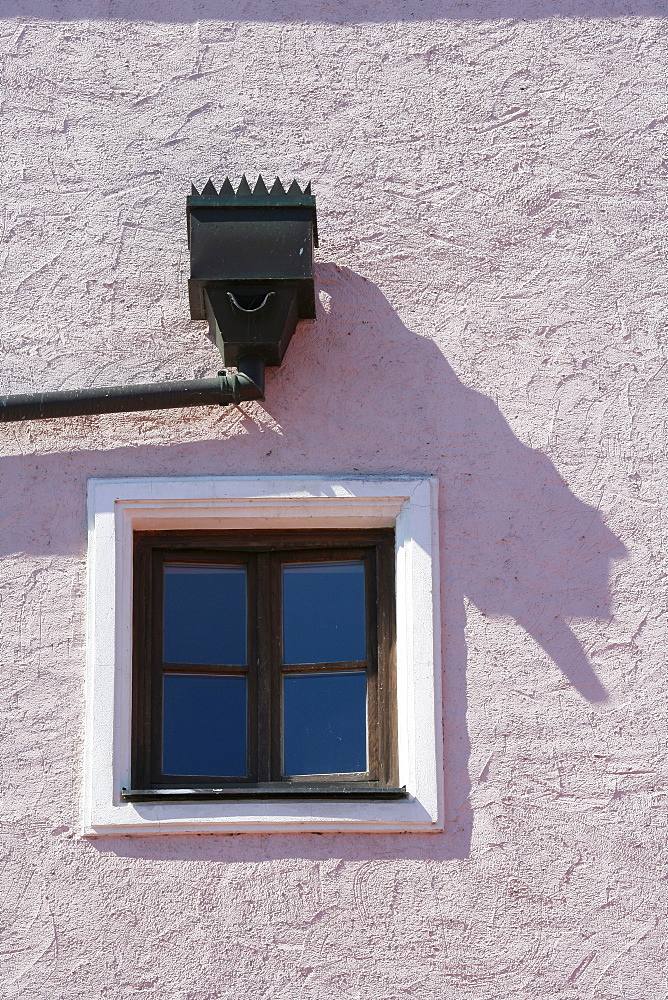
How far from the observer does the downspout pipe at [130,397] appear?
5027 millimetres

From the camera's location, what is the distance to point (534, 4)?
563 cm

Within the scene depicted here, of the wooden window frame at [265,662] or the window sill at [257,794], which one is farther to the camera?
the wooden window frame at [265,662]

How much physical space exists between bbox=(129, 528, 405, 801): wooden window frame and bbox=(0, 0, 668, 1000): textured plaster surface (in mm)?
203

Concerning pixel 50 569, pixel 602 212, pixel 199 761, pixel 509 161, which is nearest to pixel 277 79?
pixel 509 161

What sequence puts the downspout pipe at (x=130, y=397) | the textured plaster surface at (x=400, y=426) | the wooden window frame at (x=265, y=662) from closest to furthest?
the textured plaster surface at (x=400, y=426) < the wooden window frame at (x=265, y=662) < the downspout pipe at (x=130, y=397)

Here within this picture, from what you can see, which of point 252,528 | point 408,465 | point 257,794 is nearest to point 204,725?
point 257,794

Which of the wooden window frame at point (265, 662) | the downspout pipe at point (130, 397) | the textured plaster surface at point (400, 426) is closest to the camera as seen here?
the textured plaster surface at point (400, 426)

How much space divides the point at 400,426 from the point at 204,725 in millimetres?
1210

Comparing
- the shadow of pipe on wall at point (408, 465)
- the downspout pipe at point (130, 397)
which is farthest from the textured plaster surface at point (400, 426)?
the downspout pipe at point (130, 397)

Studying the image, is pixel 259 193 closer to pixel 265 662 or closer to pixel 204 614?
pixel 204 614

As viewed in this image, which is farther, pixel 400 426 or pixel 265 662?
pixel 400 426

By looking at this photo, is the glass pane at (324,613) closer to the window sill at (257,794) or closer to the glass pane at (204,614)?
the glass pane at (204,614)

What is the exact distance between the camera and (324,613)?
5.12 m

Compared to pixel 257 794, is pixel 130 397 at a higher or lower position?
higher
